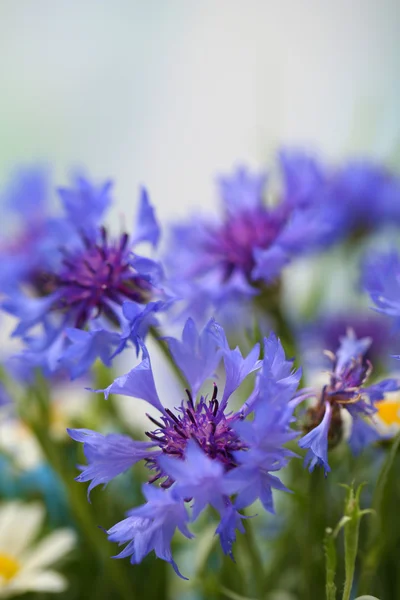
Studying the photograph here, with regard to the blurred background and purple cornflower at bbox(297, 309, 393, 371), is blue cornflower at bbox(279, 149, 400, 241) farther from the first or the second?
the blurred background

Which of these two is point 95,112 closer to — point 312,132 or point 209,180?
point 209,180

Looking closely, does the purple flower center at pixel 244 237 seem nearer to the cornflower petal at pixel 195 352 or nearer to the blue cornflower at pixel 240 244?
the blue cornflower at pixel 240 244

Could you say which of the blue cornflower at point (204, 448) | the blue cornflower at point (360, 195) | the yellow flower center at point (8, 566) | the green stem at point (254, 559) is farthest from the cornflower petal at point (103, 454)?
the blue cornflower at point (360, 195)

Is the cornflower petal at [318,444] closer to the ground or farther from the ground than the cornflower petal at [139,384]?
closer to the ground

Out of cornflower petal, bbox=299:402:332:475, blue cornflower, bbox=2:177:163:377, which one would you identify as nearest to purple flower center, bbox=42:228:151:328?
blue cornflower, bbox=2:177:163:377

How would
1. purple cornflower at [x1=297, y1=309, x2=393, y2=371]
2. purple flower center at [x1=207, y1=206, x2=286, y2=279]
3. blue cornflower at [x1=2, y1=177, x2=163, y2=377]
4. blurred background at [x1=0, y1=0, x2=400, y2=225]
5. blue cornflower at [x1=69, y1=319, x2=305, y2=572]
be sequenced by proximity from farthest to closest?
blurred background at [x1=0, y1=0, x2=400, y2=225] < purple cornflower at [x1=297, y1=309, x2=393, y2=371] < purple flower center at [x1=207, y1=206, x2=286, y2=279] < blue cornflower at [x1=2, y1=177, x2=163, y2=377] < blue cornflower at [x1=69, y1=319, x2=305, y2=572]

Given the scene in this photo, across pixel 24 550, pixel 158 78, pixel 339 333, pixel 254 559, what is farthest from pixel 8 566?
Answer: pixel 158 78
